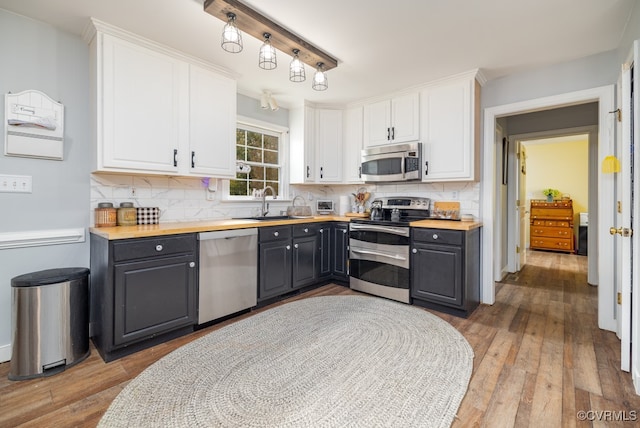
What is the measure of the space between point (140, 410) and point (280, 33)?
259cm

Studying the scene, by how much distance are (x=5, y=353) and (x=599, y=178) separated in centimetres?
499

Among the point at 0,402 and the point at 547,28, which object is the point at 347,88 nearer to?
the point at 547,28

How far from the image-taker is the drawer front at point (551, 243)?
20.4 feet

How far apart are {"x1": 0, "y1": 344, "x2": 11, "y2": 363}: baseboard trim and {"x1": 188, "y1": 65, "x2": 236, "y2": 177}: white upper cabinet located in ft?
5.97

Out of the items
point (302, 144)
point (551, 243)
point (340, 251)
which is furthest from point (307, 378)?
point (551, 243)

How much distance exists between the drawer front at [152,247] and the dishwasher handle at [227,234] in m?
0.08

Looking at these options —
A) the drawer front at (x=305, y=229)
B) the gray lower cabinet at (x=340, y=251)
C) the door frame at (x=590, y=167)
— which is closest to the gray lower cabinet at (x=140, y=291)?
the drawer front at (x=305, y=229)

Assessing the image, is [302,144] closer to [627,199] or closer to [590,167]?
[627,199]

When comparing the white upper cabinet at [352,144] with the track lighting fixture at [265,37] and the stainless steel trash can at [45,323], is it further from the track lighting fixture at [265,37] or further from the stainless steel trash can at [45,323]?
the stainless steel trash can at [45,323]

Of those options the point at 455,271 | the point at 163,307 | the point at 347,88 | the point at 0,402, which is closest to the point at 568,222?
the point at 455,271

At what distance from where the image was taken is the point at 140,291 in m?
2.14

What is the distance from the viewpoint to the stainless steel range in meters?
3.13

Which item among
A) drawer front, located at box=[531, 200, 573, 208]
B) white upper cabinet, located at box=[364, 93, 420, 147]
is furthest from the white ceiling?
drawer front, located at box=[531, 200, 573, 208]

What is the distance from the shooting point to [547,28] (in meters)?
2.26
